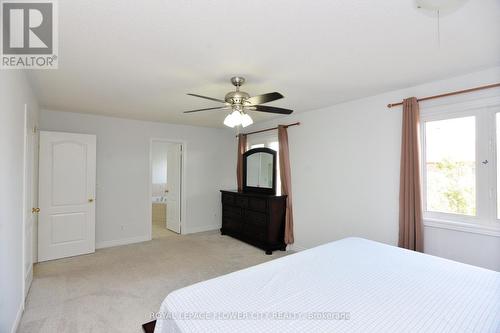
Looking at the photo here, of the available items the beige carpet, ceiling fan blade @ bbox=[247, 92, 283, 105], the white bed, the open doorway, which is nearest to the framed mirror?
the beige carpet

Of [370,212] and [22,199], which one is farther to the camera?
[370,212]

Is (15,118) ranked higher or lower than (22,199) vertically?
higher

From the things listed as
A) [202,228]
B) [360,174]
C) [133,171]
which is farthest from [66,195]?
[360,174]

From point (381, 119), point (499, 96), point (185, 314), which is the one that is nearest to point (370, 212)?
point (381, 119)

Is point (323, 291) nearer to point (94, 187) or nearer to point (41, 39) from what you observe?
point (41, 39)

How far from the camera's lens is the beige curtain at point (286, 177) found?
4.29 m

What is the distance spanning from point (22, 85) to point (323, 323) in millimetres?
3254

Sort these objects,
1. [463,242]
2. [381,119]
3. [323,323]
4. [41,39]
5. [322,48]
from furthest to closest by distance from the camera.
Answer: [381,119], [463,242], [322,48], [41,39], [323,323]

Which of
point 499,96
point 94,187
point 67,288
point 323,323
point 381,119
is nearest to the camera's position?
point 323,323

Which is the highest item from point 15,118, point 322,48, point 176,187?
point 322,48

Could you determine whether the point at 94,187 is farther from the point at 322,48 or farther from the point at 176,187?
the point at 322,48

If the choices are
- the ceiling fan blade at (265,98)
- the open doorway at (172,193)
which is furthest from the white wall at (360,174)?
the open doorway at (172,193)

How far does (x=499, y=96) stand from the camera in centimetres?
234

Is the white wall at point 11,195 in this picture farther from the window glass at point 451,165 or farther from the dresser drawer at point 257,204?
the window glass at point 451,165
